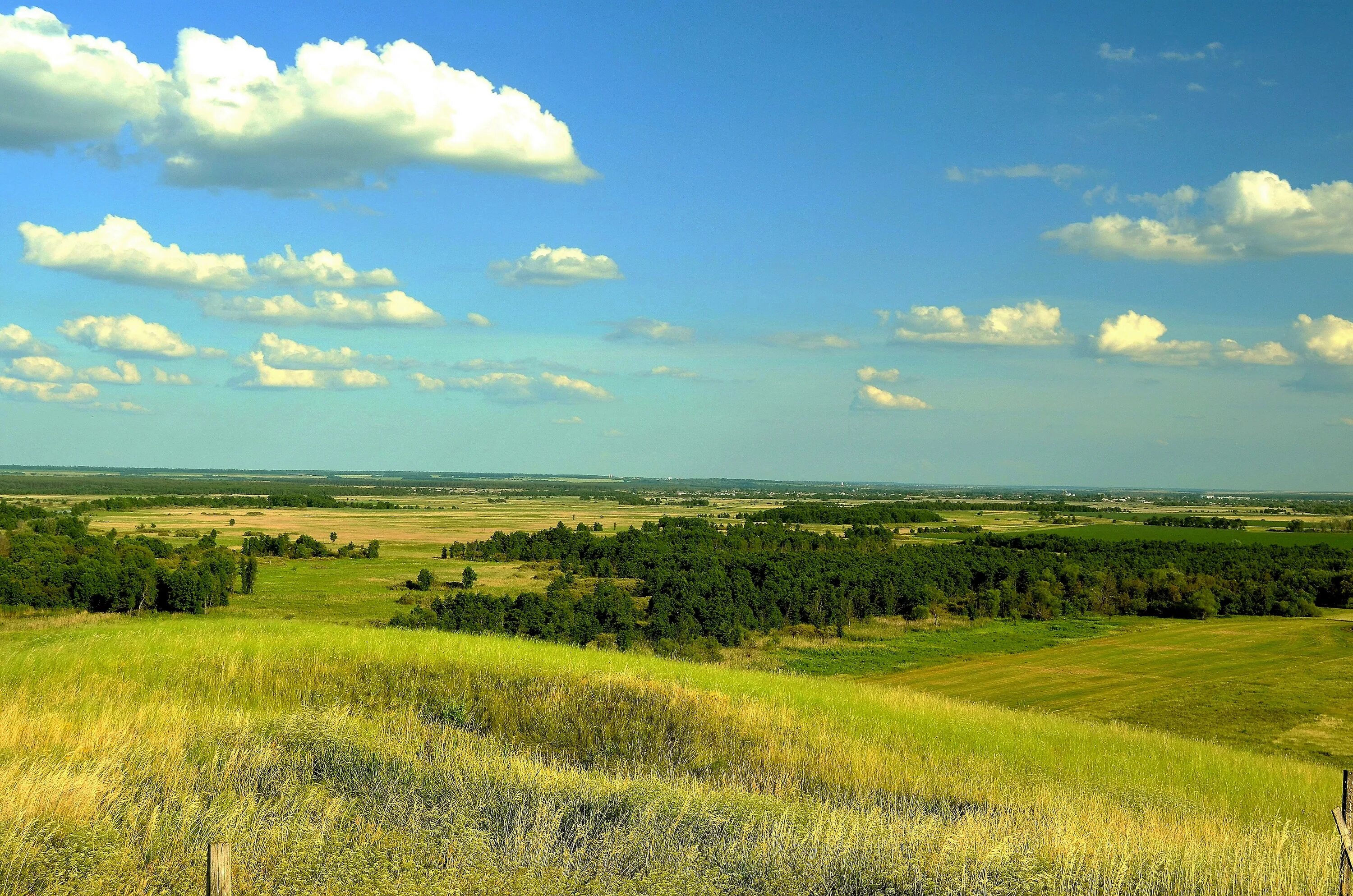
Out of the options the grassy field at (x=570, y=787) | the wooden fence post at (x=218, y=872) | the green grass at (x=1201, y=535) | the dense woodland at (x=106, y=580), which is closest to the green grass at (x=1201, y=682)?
the grassy field at (x=570, y=787)

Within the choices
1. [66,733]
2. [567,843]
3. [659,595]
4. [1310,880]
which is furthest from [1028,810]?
[659,595]

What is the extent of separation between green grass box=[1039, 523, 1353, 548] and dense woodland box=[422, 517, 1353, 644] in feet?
30.4

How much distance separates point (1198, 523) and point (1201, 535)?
99.1 ft

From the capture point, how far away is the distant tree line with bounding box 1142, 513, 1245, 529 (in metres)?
137

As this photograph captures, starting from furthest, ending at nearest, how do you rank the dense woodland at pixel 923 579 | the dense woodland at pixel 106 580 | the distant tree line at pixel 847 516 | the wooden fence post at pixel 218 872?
the distant tree line at pixel 847 516
the dense woodland at pixel 923 579
the dense woodland at pixel 106 580
the wooden fence post at pixel 218 872

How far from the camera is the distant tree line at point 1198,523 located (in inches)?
A: 5408

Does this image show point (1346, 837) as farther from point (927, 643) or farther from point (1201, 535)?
point (1201, 535)

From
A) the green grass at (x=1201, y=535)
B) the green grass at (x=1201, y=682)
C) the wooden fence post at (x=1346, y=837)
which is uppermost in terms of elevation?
the wooden fence post at (x=1346, y=837)

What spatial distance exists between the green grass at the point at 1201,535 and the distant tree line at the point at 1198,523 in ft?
9.38

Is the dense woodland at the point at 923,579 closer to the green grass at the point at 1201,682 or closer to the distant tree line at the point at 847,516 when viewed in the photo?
the green grass at the point at 1201,682

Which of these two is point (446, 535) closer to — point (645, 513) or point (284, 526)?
point (284, 526)

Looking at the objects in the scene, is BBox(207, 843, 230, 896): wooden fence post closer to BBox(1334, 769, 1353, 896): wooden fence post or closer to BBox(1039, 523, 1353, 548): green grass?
BBox(1334, 769, 1353, 896): wooden fence post

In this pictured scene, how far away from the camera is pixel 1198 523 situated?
144 metres

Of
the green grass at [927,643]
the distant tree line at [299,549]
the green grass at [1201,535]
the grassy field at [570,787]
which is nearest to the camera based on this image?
the grassy field at [570,787]
